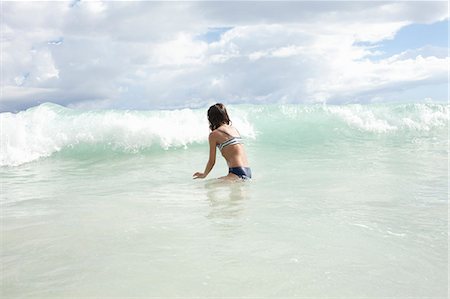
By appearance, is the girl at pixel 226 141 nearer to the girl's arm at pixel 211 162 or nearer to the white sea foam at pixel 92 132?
the girl's arm at pixel 211 162

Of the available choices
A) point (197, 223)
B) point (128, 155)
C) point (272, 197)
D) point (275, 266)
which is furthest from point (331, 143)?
point (275, 266)

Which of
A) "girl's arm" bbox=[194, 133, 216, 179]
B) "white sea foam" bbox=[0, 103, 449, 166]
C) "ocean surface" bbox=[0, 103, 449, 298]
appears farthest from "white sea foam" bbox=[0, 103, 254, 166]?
"girl's arm" bbox=[194, 133, 216, 179]

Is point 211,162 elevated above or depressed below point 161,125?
below

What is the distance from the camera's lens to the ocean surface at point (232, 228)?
2.84m

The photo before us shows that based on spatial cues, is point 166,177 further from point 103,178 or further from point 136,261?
point 136,261

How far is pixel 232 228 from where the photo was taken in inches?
157

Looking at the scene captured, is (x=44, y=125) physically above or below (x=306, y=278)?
above

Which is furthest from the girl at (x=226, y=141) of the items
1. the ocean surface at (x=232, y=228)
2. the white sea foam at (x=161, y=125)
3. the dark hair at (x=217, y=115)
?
the white sea foam at (x=161, y=125)

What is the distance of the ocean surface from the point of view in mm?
2842

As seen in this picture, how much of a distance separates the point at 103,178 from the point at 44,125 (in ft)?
26.0

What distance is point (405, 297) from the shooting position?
2.65 meters

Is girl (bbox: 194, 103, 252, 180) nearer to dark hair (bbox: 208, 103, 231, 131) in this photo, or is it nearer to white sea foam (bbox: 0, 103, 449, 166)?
dark hair (bbox: 208, 103, 231, 131)

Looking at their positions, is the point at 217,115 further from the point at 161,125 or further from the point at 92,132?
the point at 92,132

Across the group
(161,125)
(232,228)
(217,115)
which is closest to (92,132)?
(161,125)
